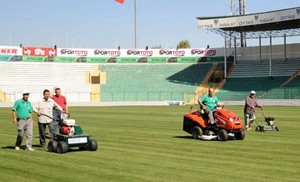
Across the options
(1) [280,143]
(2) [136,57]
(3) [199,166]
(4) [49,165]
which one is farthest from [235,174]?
(2) [136,57]

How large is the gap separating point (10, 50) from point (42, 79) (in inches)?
230

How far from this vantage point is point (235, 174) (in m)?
11.3

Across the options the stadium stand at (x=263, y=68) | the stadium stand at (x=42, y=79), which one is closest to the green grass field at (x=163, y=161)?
the stadium stand at (x=263, y=68)

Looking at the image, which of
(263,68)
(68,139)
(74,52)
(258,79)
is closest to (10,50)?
(74,52)

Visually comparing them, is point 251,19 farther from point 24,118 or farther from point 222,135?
Result: point 24,118

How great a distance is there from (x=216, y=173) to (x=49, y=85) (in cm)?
6495

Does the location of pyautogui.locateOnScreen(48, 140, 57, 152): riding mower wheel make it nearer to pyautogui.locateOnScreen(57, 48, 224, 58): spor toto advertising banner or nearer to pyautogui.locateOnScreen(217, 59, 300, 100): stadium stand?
pyautogui.locateOnScreen(217, 59, 300, 100): stadium stand

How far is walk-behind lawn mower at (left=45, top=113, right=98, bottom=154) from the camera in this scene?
15263 mm

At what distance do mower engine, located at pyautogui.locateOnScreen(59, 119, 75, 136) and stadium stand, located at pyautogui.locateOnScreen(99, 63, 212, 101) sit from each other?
57285mm

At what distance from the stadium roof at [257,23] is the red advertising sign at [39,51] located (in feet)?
69.8

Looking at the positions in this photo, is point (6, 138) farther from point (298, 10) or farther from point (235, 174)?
point (298, 10)

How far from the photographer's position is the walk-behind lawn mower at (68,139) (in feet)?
50.1

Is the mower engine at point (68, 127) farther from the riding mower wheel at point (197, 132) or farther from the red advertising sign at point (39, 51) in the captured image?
the red advertising sign at point (39, 51)

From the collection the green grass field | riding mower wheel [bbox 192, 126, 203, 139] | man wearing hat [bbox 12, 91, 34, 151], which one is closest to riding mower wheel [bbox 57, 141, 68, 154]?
the green grass field
